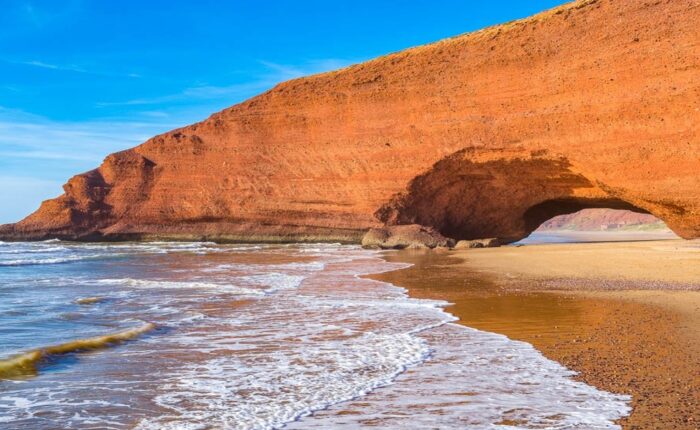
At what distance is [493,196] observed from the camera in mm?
32656

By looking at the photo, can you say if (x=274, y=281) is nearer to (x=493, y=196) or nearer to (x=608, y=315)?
(x=608, y=315)

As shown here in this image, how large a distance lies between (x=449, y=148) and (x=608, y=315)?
2459 centimetres

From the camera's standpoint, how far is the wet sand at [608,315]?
475 centimetres

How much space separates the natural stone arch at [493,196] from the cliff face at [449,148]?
8 centimetres

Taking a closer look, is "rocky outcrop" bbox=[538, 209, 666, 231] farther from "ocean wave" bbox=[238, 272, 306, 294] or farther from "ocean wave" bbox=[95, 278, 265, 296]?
"ocean wave" bbox=[95, 278, 265, 296]

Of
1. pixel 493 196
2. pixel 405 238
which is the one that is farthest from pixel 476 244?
pixel 493 196

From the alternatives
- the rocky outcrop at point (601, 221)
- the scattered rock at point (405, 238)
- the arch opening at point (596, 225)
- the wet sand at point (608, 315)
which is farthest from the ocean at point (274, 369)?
the rocky outcrop at point (601, 221)

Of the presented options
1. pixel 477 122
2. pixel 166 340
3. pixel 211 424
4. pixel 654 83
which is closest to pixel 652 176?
pixel 654 83

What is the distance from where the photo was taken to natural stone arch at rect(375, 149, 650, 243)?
29.6m

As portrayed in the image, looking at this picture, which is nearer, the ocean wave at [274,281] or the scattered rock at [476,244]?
the ocean wave at [274,281]

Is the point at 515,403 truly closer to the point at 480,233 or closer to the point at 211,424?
the point at 211,424

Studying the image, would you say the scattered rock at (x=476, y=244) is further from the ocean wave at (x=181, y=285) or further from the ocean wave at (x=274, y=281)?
the ocean wave at (x=181, y=285)

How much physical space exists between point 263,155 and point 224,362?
3514cm

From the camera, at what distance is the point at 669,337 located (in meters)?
6.48
